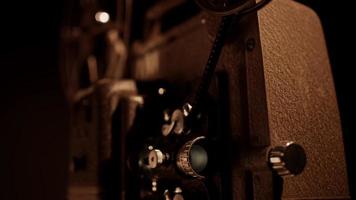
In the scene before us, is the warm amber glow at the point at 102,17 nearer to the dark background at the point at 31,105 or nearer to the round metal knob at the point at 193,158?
the round metal knob at the point at 193,158

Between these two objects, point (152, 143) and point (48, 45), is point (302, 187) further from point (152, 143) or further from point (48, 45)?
point (48, 45)

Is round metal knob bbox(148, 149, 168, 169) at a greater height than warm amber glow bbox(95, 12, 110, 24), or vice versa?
warm amber glow bbox(95, 12, 110, 24)

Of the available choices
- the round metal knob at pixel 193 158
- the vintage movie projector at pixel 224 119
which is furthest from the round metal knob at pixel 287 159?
the round metal knob at pixel 193 158

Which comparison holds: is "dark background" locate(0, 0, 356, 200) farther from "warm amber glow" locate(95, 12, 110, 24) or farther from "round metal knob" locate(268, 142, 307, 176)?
"round metal knob" locate(268, 142, 307, 176)

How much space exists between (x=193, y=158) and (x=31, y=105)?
1596 mm

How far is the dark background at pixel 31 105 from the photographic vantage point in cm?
208

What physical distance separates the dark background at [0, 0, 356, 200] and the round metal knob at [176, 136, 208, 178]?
1466 mm

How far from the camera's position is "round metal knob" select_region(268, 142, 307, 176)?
722mm

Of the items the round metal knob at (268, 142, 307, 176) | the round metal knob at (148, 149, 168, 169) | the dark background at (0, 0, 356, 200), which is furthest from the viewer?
the dark background at (0, 0, 356, 200)

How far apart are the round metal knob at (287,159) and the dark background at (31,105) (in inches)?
64.1

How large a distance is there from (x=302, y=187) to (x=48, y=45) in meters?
1.87

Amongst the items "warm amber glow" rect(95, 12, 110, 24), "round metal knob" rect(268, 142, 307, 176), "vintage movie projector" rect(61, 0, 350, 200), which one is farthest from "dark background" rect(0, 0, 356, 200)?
"round metal knob" rect(268, 142, 307, 176)

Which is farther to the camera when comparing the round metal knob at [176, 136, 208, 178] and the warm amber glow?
the warm amber glow

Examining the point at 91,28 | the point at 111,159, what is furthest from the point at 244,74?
the point at 91,28
